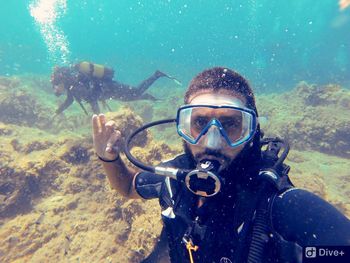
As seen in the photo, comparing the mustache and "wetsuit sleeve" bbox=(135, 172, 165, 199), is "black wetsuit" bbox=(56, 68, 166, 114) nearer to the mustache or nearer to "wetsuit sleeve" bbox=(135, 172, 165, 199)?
"wetsuit sleeve" bbox=(135, 172, 165, 199)

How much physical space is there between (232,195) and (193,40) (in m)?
77.6

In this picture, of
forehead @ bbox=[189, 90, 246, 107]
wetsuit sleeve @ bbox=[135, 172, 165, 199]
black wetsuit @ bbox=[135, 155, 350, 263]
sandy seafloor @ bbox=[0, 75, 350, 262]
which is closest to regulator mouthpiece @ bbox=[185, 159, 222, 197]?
black wetsuit @ bbox=[135, 155, 350, 263]

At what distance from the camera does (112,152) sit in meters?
3.46

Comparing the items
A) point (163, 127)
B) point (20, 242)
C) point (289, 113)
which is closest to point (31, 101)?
point (163, 127)

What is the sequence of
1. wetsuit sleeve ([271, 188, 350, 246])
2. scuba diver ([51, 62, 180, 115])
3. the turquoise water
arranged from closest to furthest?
wetsuit sleeve ([271, 188, 350, 246]) < scuba diver ([51, 62, 180, 115]) < the turquoise water

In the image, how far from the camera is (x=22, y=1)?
313ft

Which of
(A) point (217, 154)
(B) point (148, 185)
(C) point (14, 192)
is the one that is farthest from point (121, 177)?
(C) point (14, 192)

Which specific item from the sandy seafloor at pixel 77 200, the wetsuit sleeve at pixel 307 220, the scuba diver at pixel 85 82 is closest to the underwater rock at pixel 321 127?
the sandy seafloor at pixel 77 200

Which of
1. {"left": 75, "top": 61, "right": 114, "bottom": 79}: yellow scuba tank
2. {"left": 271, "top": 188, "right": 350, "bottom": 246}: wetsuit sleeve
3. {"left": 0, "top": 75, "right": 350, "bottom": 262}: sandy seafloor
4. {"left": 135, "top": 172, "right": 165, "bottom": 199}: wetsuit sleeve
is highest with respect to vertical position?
{"left": 75, "top": 61, "right": 114, "bottom": 79}: yellow scuba tank

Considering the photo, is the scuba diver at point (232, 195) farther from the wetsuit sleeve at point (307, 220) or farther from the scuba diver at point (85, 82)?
the scuba diver at point (85, 82)

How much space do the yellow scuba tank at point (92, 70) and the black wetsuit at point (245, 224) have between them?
24.2 ft

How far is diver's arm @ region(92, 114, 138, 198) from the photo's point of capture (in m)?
3.43

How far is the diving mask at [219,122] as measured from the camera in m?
2.70

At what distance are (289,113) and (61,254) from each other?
457 inches
